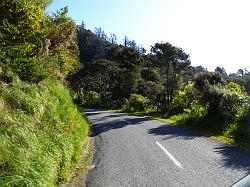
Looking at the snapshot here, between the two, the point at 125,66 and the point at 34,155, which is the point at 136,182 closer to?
the point at 34,155

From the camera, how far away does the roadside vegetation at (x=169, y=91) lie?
71.8ft

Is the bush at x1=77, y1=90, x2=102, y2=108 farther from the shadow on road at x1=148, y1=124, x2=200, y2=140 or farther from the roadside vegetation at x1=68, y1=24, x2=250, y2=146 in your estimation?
the shadow on road at x1=148, y1=124, x2=200, y2=140

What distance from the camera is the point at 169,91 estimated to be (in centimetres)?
5053

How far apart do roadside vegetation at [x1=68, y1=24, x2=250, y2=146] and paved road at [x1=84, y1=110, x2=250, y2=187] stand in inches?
116

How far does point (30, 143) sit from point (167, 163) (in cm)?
444

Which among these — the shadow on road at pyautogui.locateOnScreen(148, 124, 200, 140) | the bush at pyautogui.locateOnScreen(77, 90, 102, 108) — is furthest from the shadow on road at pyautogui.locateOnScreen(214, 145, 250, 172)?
the bush at pyautogui.locateOnScreen(77, 90, 102, 108)

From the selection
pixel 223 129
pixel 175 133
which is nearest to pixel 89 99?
pixel 175 133

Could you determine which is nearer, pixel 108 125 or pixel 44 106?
pixel 44 106

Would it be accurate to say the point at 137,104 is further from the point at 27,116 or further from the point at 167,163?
the point at 27,116

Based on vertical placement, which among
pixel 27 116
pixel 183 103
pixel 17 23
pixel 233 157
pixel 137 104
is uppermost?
pixel 17 23

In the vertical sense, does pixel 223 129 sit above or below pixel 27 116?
below

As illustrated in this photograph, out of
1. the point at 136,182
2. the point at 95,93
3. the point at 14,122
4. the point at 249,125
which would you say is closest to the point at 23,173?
the point at 14,122

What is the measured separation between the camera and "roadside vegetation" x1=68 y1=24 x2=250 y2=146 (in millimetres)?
21884

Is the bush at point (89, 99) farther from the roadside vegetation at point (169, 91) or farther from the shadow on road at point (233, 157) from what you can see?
the shadow on road at point (233, 157)
